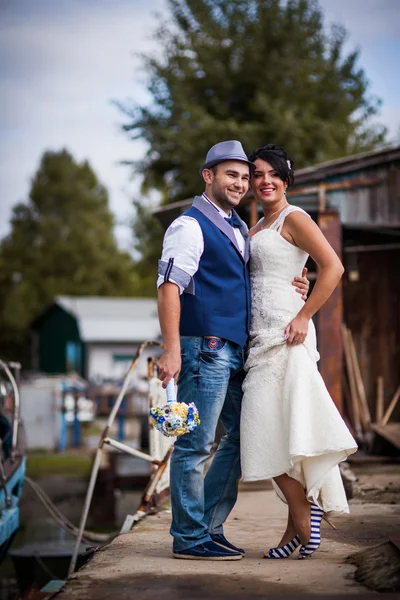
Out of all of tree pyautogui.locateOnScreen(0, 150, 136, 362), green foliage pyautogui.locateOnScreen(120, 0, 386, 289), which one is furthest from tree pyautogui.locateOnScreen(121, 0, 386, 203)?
tree pyautogui.locateOnScreen(0, 150, 136, 362)

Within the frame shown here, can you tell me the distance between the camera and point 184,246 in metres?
4.21

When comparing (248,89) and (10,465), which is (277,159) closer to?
(10,465)

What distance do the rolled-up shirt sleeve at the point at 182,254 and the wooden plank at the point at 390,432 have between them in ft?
16.4

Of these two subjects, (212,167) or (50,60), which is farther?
(50,60)

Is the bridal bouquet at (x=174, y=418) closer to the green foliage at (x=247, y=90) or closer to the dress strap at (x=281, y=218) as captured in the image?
the dress strap at (x=281, y=218)

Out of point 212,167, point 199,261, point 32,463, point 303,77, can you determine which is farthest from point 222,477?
point 303,77

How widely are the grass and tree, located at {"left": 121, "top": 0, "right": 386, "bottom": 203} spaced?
9.45 meters

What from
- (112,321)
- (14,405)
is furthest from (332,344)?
(112,321)

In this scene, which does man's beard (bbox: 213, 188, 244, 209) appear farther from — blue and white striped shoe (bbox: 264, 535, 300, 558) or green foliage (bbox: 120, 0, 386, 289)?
green foliage (bbox: 120, 0, 386, 289)

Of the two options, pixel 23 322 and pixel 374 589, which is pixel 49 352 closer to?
pixel 23 322

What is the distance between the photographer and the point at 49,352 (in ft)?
146

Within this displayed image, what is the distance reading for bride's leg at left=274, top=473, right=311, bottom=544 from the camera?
4.30 m

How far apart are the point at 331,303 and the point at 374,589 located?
5845mm

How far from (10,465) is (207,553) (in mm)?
4645
